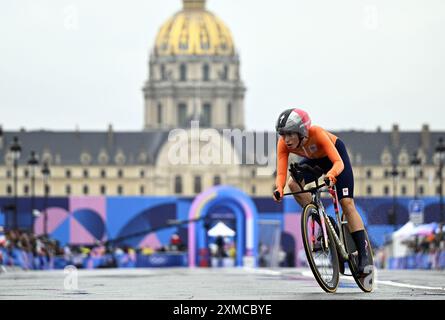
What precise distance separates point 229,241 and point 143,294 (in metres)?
63.9

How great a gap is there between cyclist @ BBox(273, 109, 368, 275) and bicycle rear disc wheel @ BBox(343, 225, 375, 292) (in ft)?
0.12

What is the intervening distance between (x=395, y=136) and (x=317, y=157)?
186210mm

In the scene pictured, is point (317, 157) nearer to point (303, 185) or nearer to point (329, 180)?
point (303, 185)

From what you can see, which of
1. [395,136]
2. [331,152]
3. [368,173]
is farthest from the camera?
[395,136]

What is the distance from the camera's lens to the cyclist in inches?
433

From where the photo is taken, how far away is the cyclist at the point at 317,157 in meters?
11.0

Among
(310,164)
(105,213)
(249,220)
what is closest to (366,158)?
(105,213)

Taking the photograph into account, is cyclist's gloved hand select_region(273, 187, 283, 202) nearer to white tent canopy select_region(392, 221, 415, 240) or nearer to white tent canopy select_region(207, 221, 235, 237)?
white tent canopy select_region(392, 221, 415, 240)

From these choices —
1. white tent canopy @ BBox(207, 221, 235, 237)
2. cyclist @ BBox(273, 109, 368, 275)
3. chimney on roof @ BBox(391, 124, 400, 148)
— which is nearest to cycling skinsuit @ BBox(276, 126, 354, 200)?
cyclist @ BBox(273, 109, 368, 275)

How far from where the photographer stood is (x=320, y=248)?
11375 millimetres

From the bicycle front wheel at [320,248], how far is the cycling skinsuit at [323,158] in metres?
0.27

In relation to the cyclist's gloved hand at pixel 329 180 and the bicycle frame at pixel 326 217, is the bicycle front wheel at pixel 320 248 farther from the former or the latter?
the cyclist's gloved hand at pixel 329 180

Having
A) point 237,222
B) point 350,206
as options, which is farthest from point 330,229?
point 237,222

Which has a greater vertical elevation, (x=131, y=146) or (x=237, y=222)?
(x=131, y=146)
